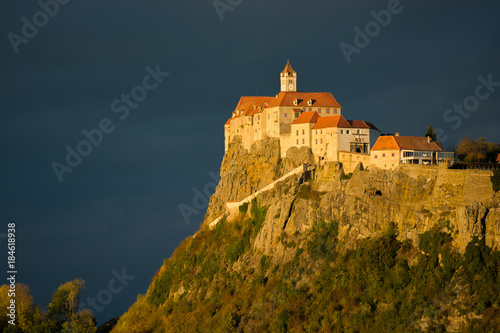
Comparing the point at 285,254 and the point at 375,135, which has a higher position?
the point at 375,135

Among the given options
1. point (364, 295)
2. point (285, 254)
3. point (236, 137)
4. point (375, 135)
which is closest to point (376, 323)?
point (364, 295)

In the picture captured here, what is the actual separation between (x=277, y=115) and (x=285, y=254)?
19.7m

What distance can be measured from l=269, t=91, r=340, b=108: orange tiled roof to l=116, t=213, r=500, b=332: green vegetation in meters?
13.3

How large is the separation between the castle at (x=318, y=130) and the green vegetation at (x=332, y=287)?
8.51 m

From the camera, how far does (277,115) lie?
4011 inches

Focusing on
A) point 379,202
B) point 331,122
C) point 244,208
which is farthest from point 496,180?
point 244,208

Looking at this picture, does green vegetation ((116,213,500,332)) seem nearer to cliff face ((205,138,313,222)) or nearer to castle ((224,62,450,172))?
cliff face ((205,138,313,222))

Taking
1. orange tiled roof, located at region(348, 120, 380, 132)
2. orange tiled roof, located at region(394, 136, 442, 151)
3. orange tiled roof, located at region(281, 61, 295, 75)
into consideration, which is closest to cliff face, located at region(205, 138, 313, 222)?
orange tiled roof, located at region(348, 120, 380, 132)

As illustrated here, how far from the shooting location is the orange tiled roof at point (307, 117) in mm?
98250

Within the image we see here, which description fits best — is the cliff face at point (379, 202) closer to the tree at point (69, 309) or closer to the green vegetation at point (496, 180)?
the green vegetation at point (496, 180)

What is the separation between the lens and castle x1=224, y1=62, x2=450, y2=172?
89375mm

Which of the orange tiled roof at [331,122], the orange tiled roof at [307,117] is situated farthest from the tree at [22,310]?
the orange tiled roof at [331,122]

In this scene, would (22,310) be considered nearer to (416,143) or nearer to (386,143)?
(386,143)

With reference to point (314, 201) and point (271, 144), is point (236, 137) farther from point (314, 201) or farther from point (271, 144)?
point (314, 201)
